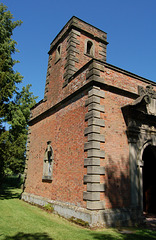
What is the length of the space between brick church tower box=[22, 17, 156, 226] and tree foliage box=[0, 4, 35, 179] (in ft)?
7.68

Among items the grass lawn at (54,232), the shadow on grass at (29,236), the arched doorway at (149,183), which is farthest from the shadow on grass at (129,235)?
the arched doorway at (149,183)

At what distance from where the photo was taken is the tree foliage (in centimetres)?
1250

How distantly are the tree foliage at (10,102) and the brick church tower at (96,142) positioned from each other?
7.68ft

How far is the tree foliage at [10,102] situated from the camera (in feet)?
41.0

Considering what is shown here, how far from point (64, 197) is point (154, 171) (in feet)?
17.7

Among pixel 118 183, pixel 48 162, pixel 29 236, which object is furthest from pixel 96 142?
pixel 48 162

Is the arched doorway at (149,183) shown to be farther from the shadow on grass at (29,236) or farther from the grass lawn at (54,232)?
the shadow on grass at (29,236)

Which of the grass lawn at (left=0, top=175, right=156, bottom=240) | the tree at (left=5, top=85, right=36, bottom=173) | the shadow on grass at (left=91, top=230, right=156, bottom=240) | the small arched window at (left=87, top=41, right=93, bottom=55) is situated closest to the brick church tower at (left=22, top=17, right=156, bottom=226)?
the grass lawn at (left=0, top=175, right=156, bottom=240)

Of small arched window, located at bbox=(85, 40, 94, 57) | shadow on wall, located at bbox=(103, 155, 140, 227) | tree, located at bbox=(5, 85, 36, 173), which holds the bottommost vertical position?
shadow on wall, located at bbox=(103, 155, 140, 227)

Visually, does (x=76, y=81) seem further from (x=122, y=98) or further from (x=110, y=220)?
(x=110, y=220)

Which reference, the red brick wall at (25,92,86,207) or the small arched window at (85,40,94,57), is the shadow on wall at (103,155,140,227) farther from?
the small arched window at (85,40,94,57)

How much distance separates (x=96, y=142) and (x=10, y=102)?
48.9 ft

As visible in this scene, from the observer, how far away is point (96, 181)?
7027 mm

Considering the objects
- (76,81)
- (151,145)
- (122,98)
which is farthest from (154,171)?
(76,81)
